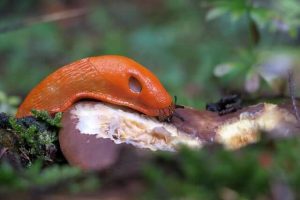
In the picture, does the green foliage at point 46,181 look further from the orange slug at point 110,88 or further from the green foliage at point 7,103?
the green foliage at point 7,103

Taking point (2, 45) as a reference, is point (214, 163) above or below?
below

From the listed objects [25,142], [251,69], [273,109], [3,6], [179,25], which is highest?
[3,6]

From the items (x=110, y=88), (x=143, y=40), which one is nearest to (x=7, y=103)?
(x=110, y=88)

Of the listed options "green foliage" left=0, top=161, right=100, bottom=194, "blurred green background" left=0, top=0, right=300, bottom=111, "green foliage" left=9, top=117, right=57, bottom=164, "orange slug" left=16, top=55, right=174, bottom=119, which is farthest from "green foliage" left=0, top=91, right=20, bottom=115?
"blurred green background" left=0, top=0, right=300, bottom=111

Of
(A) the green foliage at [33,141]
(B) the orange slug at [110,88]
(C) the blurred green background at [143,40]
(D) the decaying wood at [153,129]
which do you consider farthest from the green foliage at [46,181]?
(C) the blurred green background at [143,40]

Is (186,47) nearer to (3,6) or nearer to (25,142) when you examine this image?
(3,6)

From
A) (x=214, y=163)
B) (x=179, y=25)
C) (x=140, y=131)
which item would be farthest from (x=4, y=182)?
(x=179, y=25)

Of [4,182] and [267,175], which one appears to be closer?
[267,175]
